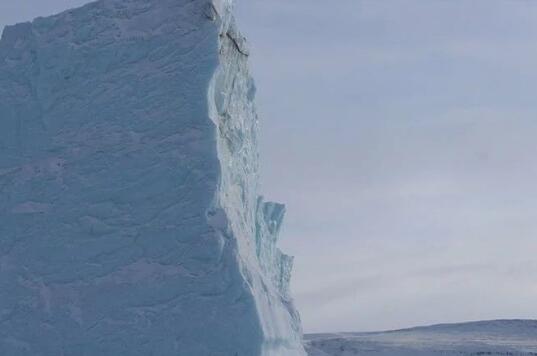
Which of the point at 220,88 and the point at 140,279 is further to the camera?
the point at 220,88

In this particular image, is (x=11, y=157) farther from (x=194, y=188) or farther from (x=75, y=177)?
(x=194, y=188)

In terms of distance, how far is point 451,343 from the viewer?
29.8 metres

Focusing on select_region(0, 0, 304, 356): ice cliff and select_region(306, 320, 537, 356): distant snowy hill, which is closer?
select_region(0, 0, 304, 356): ice cliff

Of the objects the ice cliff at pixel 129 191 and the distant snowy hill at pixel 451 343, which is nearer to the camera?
the ice cliff at pixel 129 191

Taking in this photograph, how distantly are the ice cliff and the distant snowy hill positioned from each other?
12497 mm

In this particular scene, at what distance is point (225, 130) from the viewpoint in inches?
551

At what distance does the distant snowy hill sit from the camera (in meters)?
27.9

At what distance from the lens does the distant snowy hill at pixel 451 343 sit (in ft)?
91.5

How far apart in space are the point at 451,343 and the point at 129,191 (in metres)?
19.3

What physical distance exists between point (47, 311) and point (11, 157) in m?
2.54

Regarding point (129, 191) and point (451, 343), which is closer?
point (129, 191)

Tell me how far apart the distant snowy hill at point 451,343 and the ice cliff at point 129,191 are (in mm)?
12497

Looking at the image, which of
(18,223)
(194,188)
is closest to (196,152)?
(194,188)

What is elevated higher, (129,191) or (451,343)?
(451,343)
